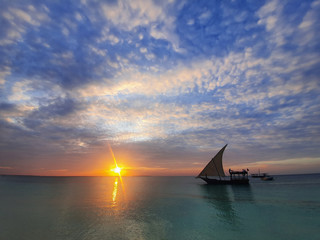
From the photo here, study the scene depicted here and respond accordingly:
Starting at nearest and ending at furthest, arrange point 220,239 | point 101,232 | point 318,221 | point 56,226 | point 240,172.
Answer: point 220,239, point 101,232, point 56,226, point 318,221, point 240,172

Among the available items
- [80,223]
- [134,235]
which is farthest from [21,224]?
[134,235]

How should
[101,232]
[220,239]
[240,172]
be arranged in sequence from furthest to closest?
[240,172]
[101,232]
[220,239]

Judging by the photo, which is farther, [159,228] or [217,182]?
[217,182]

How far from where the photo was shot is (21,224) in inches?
914

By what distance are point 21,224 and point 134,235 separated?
651 inches

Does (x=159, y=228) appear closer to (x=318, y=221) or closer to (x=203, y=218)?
(x=203, y=218)

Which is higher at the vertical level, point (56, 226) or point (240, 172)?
point (240, 172)

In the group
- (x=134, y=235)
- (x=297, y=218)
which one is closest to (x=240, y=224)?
(x=297, y=218)

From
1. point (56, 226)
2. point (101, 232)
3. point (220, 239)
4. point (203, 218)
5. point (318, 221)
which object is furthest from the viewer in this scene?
point (203, 218)

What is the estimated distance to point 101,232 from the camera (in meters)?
20.0

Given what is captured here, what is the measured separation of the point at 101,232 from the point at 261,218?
22921 mm

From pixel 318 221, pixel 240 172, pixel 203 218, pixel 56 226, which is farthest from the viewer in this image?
pixel 240 172

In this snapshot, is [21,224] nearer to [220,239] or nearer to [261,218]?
[220,239]

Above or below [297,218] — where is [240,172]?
above
